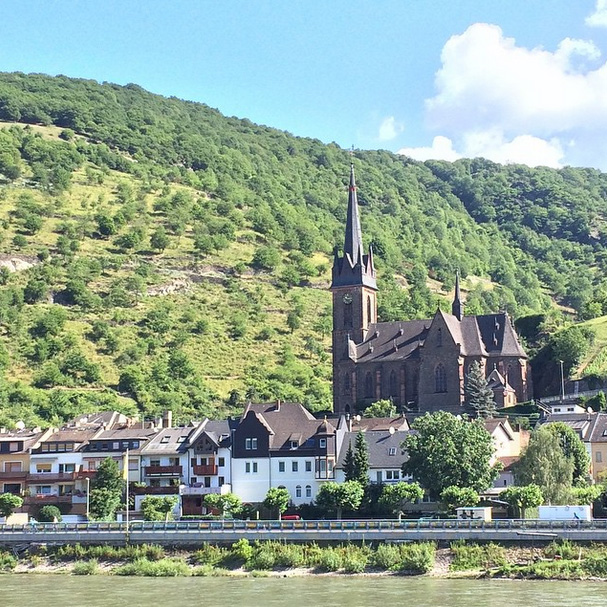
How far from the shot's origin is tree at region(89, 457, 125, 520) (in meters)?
81.4

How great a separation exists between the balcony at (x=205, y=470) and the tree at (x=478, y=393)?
108ft

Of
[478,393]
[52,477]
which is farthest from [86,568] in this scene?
[478,393]

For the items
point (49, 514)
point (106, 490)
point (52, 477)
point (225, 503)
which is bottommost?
point (49, 514)

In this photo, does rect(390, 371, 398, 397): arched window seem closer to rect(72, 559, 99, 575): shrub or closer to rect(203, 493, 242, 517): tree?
rect(203, 493, 242, 517): tree

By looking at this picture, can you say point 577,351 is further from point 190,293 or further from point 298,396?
point 190,293

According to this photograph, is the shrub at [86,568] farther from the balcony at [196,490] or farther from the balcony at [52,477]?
the balcony at [52,477]

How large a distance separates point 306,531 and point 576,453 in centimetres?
2736

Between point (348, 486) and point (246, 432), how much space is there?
1311 cm

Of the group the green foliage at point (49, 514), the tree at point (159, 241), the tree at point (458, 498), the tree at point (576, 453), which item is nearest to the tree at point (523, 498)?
the tree at point (458, 498)

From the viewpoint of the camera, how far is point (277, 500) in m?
79.1

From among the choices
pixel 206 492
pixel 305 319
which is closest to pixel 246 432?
pixel 206 492

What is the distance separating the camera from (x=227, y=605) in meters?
52.5

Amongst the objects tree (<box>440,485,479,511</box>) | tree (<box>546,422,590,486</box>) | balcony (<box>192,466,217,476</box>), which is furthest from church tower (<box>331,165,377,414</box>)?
tree (<box>440,485,479,511</box>)

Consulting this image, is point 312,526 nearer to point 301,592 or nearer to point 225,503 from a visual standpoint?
point 301,592
